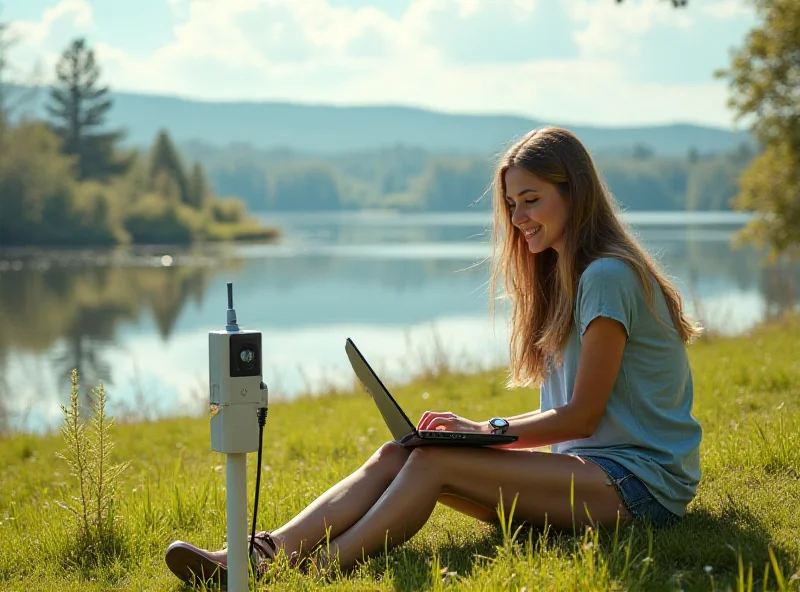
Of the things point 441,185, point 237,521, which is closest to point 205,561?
point 237,521

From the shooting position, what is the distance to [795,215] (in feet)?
61.1

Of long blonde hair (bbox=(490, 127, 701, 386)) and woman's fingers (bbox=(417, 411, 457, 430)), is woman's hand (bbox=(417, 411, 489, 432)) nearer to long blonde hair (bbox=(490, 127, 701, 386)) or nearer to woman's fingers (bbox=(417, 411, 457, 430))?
woman's fingers (bbox=(417, 411, 457, 430))

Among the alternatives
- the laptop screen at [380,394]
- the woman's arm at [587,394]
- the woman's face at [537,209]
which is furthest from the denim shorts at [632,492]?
the woman's face at [537,209]

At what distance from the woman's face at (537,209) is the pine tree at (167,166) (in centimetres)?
7257

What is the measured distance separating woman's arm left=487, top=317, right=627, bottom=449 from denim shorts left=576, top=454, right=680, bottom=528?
4.9 inches

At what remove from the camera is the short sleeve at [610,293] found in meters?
3.21

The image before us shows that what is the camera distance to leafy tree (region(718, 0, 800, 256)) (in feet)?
59.2

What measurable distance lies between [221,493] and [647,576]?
7.58ft

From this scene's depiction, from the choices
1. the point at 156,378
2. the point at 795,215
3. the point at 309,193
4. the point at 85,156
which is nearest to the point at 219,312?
the point at 156,378

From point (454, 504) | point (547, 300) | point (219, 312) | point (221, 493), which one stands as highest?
point (547, 300)

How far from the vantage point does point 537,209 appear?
11.5ft

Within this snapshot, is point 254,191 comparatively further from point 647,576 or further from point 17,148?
point 647,576

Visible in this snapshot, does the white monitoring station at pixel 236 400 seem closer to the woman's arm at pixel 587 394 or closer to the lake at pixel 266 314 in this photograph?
the woman's arm at pixel 587 394

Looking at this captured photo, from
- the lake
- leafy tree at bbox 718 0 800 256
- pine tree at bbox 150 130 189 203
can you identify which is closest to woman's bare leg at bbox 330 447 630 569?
the lake
